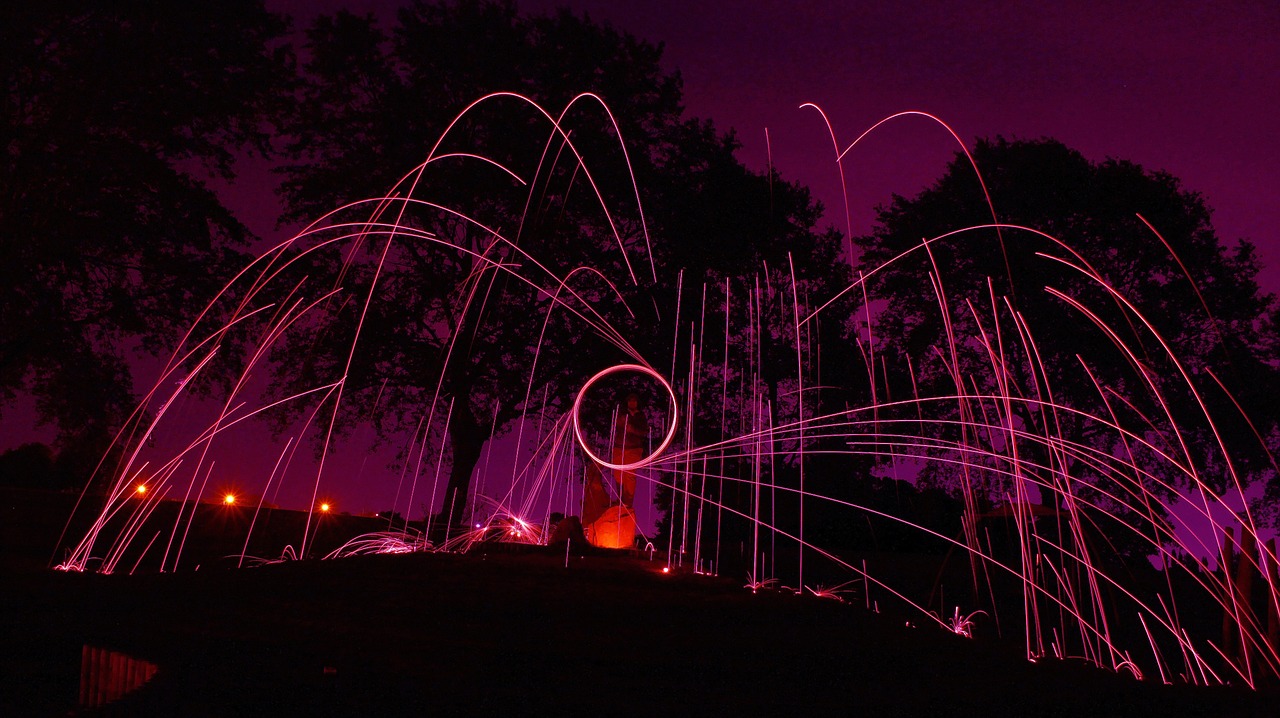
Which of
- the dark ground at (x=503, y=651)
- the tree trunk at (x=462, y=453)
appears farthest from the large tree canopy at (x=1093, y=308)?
the dark ground at (x=503, y=651)

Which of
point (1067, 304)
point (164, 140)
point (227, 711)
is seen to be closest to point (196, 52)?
point (164, 140)

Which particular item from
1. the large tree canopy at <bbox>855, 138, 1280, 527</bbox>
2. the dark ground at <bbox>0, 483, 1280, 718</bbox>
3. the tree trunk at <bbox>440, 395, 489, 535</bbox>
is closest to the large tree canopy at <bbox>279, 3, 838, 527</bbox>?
the tree trunk at <bbox>440, 395, 489, 535</bbox>

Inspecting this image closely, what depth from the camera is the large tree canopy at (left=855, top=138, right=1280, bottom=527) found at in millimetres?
26031

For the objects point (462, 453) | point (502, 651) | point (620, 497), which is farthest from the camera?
point (462, 453)

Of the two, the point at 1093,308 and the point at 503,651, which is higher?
the point at 1093,308

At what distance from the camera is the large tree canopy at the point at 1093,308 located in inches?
1025

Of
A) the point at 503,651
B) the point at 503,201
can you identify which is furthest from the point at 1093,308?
the point at 503,651

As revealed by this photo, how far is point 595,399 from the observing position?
84.4 feet

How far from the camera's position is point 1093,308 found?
87.8ft

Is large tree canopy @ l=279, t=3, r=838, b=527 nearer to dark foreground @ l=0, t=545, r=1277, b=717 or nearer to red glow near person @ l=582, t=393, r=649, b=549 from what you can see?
red glow near person @ l=582, t=393, r=649, b=549

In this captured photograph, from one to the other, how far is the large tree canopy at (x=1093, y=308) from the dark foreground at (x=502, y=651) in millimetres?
18538

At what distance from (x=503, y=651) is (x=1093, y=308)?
24.1 m

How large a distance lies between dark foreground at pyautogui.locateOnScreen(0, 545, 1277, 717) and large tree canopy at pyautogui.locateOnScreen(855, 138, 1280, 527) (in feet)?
60.8

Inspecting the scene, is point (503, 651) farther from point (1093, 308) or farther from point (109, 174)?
point (1093, 308)
